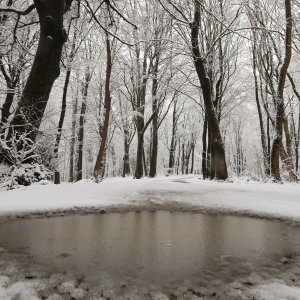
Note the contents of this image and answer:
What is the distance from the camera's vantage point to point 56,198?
14.6ft

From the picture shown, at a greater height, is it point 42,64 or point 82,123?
point 82,123

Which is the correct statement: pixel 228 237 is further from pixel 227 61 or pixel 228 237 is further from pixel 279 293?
pixel 227 61

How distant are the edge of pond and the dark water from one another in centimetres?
19

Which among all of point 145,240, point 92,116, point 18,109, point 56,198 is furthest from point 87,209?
point 92,116

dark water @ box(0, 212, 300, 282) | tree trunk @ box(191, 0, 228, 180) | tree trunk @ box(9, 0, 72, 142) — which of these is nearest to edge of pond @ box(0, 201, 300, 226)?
dark water @ box(0, 212, 300, 282)

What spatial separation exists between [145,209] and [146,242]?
1530 mm

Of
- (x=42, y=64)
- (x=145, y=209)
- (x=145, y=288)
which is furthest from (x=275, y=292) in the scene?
(x=42, y=64)

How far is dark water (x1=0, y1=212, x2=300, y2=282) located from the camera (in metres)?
2.04

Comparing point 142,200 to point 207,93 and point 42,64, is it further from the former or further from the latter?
point 207,93

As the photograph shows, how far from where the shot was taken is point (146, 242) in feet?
8.72

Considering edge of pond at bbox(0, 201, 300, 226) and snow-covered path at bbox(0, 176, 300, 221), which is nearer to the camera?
edge of pond at bbox(0, 201, 300, 226)

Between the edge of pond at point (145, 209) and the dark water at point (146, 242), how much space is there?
0.63ft

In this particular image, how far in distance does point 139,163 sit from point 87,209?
42.6 ft

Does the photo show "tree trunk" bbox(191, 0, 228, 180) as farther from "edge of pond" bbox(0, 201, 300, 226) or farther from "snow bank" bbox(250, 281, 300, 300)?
"snow bank" bbox(250, 281, 300, 300)
